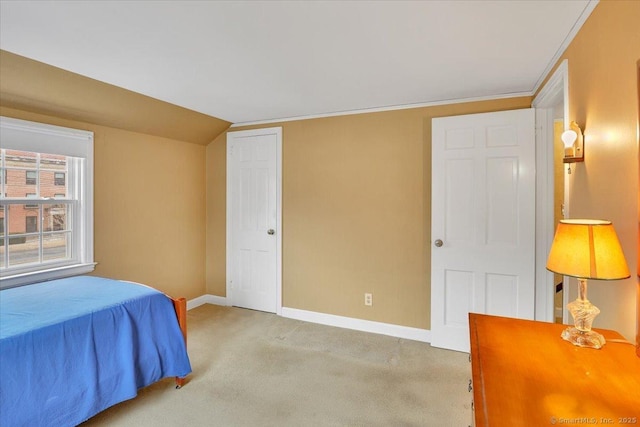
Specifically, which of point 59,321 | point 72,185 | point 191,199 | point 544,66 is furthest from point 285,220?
point 544,66

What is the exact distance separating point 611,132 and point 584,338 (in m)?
0.83

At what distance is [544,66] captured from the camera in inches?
91.4

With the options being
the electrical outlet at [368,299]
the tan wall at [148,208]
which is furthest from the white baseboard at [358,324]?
the tan wall at [148,208]

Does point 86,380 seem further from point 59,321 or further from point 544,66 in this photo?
point 544,66

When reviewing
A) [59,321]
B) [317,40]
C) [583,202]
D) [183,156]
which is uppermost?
[317,40]

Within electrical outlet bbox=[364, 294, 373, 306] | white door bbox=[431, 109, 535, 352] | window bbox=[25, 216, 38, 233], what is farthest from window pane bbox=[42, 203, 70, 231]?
white door bbox=[431, 109, 535, 352]

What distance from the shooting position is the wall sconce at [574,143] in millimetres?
1704

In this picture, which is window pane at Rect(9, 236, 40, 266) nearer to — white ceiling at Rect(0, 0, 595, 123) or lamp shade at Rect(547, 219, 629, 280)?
white ceiling at Rect(0, 0, 595, 123)

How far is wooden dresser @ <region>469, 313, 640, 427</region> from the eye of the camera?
2.72ft

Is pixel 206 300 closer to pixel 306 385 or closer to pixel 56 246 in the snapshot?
pixel 56 246

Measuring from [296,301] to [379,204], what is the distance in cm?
143

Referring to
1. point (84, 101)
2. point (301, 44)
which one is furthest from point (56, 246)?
point (301, 44)

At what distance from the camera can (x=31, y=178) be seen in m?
2.74

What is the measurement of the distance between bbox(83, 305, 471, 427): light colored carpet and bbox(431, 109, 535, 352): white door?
50cm
